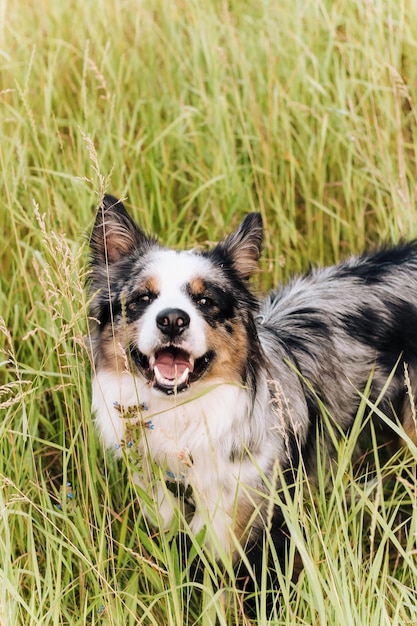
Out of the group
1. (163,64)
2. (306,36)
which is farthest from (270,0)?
(163,64)

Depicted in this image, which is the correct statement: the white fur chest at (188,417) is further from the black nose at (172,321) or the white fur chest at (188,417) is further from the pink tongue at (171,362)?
the black nose at (172,321)

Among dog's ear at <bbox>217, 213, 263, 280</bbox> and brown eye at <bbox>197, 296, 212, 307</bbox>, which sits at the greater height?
dog's ear at <bbox>217, 213, 263, 280</bbox>

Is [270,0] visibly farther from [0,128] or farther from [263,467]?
[263,467]

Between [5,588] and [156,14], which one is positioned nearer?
[5,588]

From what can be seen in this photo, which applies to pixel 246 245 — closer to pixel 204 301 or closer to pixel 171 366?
pixel 204 301

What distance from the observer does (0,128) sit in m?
4.14

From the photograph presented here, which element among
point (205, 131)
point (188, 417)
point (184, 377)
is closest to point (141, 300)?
point (184, 377)

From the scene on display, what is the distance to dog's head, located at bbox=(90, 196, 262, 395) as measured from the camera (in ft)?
8.63

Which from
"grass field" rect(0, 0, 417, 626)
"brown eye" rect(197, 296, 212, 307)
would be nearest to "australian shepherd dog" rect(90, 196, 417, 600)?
"brown eye" rect(197, 296, 212, 307)

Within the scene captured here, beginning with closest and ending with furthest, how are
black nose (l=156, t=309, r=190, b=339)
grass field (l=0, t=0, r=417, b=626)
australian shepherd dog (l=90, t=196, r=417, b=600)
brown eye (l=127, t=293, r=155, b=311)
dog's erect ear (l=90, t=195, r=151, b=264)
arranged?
black nose (l=156, t=309, r=190, b=339) → australian shepherd dog (l=90, t=196, r=417, b=600) → brown eye (l=127, t=293, r=155, b=311) → dog's erect ear (l=90, t=195, r=151, b=264) → grass field (l=0, t=0, r=417, b=626)

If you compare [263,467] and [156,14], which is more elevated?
[156,14]

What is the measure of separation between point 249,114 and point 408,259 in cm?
136

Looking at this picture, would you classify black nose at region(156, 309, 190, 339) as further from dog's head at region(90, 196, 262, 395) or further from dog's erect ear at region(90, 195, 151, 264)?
dog's erect ear at region(90, 195, 151, 264)

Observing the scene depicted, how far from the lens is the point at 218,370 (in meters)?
2.79
